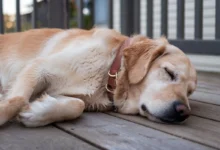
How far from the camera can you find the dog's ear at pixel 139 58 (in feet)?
6.81

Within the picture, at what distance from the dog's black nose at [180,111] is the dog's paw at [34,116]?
2.09 feet

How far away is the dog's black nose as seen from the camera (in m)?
1.79

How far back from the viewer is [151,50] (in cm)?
215

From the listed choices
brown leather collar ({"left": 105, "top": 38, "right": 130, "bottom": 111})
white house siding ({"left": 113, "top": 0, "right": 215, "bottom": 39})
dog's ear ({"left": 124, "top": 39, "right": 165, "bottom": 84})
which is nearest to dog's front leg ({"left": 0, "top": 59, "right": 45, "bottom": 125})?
brown leather collar ({"left": 105, "top": 38, "right": 130, "bottom": 111})

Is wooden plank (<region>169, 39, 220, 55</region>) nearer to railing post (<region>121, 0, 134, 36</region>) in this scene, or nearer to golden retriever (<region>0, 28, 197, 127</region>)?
railing post (<region>121, 0, 134, 36</region>)

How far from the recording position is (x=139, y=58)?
2.13 m

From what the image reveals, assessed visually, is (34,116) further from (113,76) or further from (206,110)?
(206,110)

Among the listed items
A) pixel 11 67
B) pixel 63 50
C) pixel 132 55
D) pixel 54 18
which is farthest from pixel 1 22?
pixel 132 55

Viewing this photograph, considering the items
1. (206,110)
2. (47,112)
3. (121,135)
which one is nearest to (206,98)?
(206,110)

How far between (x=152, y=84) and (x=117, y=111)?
276 mm

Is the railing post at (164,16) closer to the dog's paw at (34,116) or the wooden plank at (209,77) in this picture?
the wooden plank at (209,77)

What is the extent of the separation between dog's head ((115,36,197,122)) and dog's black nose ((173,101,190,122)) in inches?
1.8

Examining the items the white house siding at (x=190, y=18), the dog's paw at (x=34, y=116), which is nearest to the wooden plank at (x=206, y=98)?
the dog's paw at (x=34, y=116)

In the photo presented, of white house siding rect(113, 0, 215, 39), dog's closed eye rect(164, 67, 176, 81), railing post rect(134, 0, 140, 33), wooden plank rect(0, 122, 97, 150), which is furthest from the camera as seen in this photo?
white house siding rect(113, 0, 215, 39)
